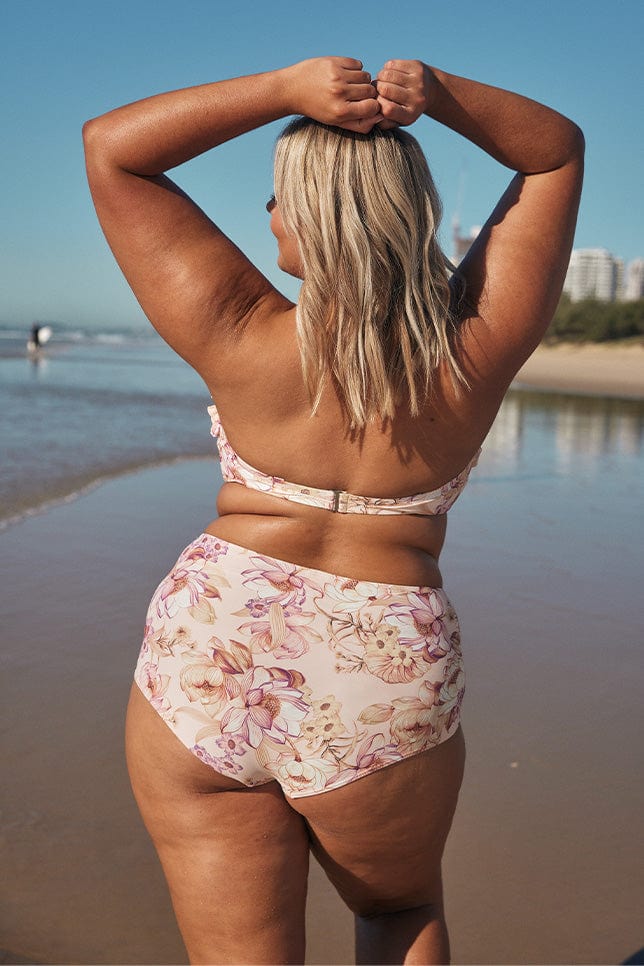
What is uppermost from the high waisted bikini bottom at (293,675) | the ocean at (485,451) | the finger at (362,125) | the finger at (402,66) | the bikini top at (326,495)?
the finger at (402,66)

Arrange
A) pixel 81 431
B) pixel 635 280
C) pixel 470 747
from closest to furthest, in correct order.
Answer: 1. pixel 470 747
2. pixel 81 431
3. pixel 635 280

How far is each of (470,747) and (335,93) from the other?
9.51ft

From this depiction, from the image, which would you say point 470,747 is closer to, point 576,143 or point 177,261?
point 576,143

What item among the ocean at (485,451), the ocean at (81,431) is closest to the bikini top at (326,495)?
the ocean at (485,451)

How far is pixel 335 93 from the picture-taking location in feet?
4.41

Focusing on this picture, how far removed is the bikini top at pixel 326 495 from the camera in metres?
1.50

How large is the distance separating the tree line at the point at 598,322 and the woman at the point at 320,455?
47375 millimetres

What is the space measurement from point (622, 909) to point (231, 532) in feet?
6.48

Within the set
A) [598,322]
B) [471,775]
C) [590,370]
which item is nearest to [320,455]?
[471,775]

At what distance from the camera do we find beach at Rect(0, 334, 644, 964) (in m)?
2.60

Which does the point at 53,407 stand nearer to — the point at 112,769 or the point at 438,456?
the point at 112,769

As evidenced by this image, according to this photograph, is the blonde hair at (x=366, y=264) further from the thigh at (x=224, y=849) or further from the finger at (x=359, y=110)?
the thigh at (x=224, y=849)

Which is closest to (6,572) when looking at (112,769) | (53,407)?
(112,769)

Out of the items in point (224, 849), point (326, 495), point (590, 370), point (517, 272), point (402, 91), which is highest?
point (402, 91)
